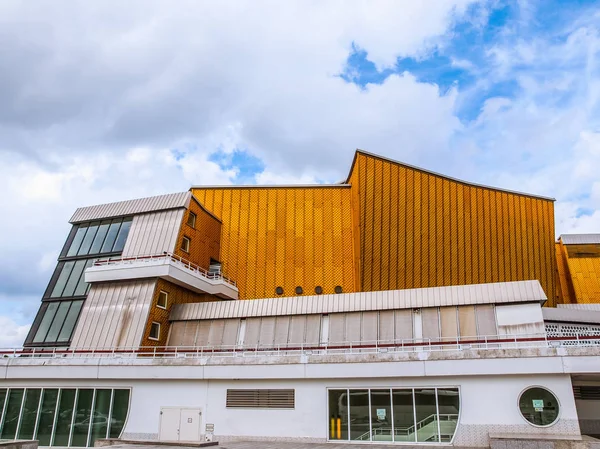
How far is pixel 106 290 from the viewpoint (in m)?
30.9

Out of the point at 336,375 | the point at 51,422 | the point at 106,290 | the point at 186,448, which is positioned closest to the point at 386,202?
the point at 336,375

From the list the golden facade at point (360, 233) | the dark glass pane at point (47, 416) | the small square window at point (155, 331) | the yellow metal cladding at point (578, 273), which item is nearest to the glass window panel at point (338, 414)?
the golden facade at point (360, 233)

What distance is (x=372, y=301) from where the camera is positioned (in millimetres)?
27203

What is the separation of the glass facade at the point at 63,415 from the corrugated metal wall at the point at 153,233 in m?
9.65

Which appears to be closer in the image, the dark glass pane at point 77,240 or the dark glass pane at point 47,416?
the dark glass pane at point 47,416

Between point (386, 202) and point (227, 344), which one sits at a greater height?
point (386, 202)

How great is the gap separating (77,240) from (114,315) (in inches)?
349

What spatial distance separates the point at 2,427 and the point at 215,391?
12.4 meters

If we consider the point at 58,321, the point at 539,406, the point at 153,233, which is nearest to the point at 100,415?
the point at 58,321

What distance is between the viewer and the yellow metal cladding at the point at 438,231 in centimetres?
3428

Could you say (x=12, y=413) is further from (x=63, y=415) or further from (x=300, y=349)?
(x=300, y=349)

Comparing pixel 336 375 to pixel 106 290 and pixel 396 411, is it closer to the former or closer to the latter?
pixel 396 411

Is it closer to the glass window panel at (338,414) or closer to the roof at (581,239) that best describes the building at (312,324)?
the glass window panel at (338,414)

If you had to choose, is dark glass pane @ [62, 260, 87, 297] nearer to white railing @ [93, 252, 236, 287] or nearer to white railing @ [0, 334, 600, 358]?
white railing @ [93, 252, 236, 287]
